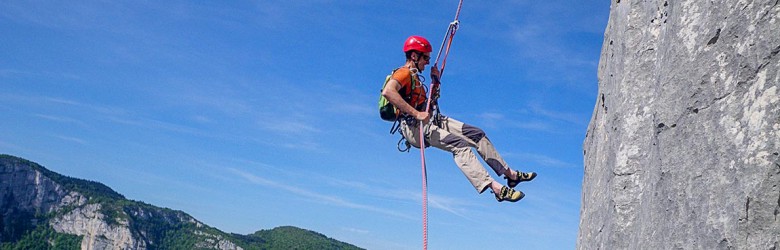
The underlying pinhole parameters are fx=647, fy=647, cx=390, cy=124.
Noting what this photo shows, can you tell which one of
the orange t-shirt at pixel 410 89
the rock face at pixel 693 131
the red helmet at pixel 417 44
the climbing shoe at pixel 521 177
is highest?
the red helmet at pixel 417 44

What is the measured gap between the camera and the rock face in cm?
351

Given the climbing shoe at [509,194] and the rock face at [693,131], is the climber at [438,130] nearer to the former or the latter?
the climbing shoe at [509,194]

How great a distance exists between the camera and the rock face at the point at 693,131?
11.5ft

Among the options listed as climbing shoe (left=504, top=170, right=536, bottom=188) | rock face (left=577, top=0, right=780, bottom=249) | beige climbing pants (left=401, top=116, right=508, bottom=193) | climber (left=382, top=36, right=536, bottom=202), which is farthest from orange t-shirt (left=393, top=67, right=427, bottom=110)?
rock face (left=577, top=0, right=780, bottom=249)

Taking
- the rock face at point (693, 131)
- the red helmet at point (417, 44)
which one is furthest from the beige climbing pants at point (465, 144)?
the rock face at point (693, 131)

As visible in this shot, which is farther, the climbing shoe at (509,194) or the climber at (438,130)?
the climber at (438,130)

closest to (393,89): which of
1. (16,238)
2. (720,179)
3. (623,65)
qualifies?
(623,65)

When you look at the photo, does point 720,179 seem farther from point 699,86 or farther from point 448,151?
point 448,151

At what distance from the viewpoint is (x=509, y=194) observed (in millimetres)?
7664

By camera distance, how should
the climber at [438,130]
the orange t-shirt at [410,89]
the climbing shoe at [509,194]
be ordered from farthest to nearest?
the orange t-shirt at [410,89]
the climber at [438,130]
the climbing shoe at [509,194]

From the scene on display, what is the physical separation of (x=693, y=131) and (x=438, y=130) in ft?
14.6

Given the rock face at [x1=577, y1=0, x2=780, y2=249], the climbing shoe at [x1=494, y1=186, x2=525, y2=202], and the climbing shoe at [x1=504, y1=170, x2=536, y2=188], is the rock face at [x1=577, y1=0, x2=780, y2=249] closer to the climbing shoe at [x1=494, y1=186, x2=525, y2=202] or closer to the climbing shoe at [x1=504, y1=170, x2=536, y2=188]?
the climbing shoe at [x1=494, y1=186, x2=525, y2=202]

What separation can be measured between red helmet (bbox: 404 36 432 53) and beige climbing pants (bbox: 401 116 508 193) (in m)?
0.95

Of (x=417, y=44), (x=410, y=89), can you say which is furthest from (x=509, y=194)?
(x=417, y=44)
